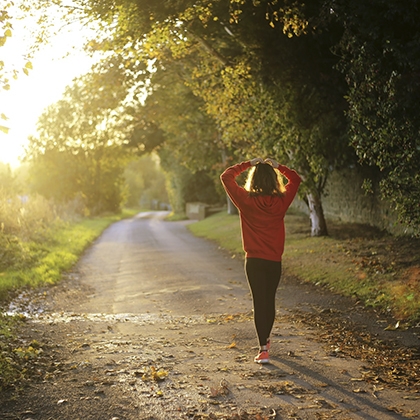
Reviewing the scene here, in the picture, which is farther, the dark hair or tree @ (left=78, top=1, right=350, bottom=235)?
A: tree @ (left=78, top=1, right=350, bottom=235)

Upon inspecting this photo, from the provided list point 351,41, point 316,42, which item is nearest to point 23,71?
point 351,41

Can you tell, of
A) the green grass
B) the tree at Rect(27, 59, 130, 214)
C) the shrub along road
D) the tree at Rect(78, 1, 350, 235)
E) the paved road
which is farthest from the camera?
the tree at Rect(27, 59, 130, 214)

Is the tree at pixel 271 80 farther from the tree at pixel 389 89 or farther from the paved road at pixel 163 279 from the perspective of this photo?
the paved road at pixel 163 279

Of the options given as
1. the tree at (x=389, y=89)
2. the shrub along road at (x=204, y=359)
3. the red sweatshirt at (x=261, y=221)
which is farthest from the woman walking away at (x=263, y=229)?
the tree at (x=389, y=89)

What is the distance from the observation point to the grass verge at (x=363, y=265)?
11408 millimetres

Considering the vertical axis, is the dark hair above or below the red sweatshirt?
above

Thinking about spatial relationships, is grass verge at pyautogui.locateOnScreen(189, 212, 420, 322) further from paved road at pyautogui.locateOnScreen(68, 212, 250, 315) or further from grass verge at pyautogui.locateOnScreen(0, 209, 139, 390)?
grass verge at pyautogui.locateOnScreen(0, 209, 139, 390)

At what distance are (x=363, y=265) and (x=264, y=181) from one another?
7.58 metres

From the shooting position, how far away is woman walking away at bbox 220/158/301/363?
24.6ft

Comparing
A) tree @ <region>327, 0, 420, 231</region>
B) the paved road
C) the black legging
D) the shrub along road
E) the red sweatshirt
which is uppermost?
tree @ <region>327, 0, 420, 231</region>

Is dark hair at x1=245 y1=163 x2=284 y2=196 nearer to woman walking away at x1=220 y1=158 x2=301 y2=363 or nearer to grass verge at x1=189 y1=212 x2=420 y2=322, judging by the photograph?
woman walking away at x1=220 y1=158 x2=301 y2=363

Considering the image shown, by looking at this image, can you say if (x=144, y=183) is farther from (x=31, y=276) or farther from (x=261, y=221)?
(x=261, y=221)

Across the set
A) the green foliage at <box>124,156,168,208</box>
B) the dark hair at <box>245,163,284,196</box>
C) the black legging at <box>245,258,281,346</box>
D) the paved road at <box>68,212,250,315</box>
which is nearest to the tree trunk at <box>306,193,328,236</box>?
the paved road at <box>68,212,250,315</box>

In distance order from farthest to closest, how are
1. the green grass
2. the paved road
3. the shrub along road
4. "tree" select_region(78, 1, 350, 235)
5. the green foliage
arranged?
1. the green foliage
2. "tree" select_region(78, 1, 350, 235)
3. the green grass
4. the paved road
5. the shrub along road
